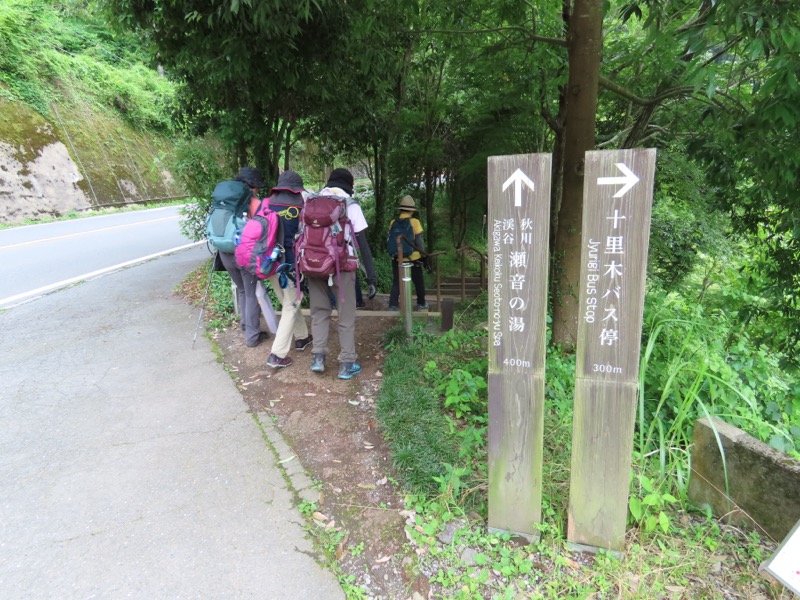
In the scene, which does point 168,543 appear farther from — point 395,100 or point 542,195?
point 395,100

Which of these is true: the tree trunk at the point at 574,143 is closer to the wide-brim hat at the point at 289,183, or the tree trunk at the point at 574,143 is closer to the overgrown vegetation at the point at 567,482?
the overgrown vegetation at the point at 567,482

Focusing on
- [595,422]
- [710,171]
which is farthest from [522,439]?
[710,171]

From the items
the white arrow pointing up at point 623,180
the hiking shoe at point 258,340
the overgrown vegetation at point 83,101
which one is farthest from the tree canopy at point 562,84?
the overgrown vegetation at point 83,101

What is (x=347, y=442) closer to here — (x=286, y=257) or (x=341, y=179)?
(x=286, y=257)

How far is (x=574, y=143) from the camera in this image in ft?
13.0

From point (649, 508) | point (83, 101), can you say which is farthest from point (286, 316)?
point (83, 101)

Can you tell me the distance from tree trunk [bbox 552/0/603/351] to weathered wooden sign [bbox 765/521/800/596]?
2397mm

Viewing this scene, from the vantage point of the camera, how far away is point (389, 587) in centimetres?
218

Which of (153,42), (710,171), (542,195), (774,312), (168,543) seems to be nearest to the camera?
(542,195)

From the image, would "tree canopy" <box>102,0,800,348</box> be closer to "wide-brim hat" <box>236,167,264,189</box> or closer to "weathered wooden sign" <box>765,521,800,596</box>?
"wide-brim hat" <box>236,167,264,189</box>

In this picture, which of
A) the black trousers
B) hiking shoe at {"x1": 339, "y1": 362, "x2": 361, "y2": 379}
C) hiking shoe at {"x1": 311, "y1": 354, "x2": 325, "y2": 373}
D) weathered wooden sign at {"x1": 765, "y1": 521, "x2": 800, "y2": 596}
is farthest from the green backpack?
weathered wooden sign at {"x1": 765, "y1": 521, "x2": 800, "y2": 596}

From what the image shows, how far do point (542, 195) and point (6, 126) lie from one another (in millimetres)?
19051

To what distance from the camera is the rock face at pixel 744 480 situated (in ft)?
7.16

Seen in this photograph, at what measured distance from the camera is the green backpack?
4406 mm
